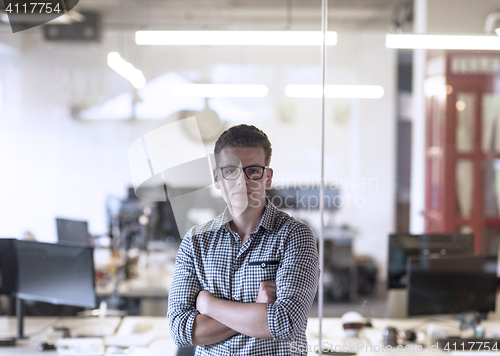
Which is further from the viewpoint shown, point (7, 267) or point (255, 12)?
point (255, 12)

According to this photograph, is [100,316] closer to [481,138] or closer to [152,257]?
[152,257]

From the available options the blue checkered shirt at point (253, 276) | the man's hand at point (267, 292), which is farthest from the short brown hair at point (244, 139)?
the man's hand at point (267, 292)

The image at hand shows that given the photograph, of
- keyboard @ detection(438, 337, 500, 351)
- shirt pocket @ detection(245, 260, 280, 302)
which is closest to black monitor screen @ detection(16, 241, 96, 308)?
shirt pocket @ detection(245, 260, 280, 302)

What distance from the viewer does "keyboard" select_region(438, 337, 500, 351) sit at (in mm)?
2299

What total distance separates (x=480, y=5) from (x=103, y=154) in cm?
452

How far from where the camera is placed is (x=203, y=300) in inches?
59.0

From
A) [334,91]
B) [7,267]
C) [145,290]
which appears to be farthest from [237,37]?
[145,290]

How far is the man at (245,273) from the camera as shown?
143 cm

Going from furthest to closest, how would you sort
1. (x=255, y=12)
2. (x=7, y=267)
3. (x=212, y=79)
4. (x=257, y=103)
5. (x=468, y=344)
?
1. (x=255, y=12)
2. (x=257, y=103)
3. (x=212, y=79)
4. (x=7, y=267)
5. (x=468, y=344)

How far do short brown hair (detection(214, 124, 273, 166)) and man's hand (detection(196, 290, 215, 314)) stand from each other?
0.56 meters

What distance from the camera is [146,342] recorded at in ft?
7.77

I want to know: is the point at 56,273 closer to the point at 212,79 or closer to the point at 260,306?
the point at 260,306

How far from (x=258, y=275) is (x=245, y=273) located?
5 cm

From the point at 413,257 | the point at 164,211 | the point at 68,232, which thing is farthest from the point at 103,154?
the point at 413,257
